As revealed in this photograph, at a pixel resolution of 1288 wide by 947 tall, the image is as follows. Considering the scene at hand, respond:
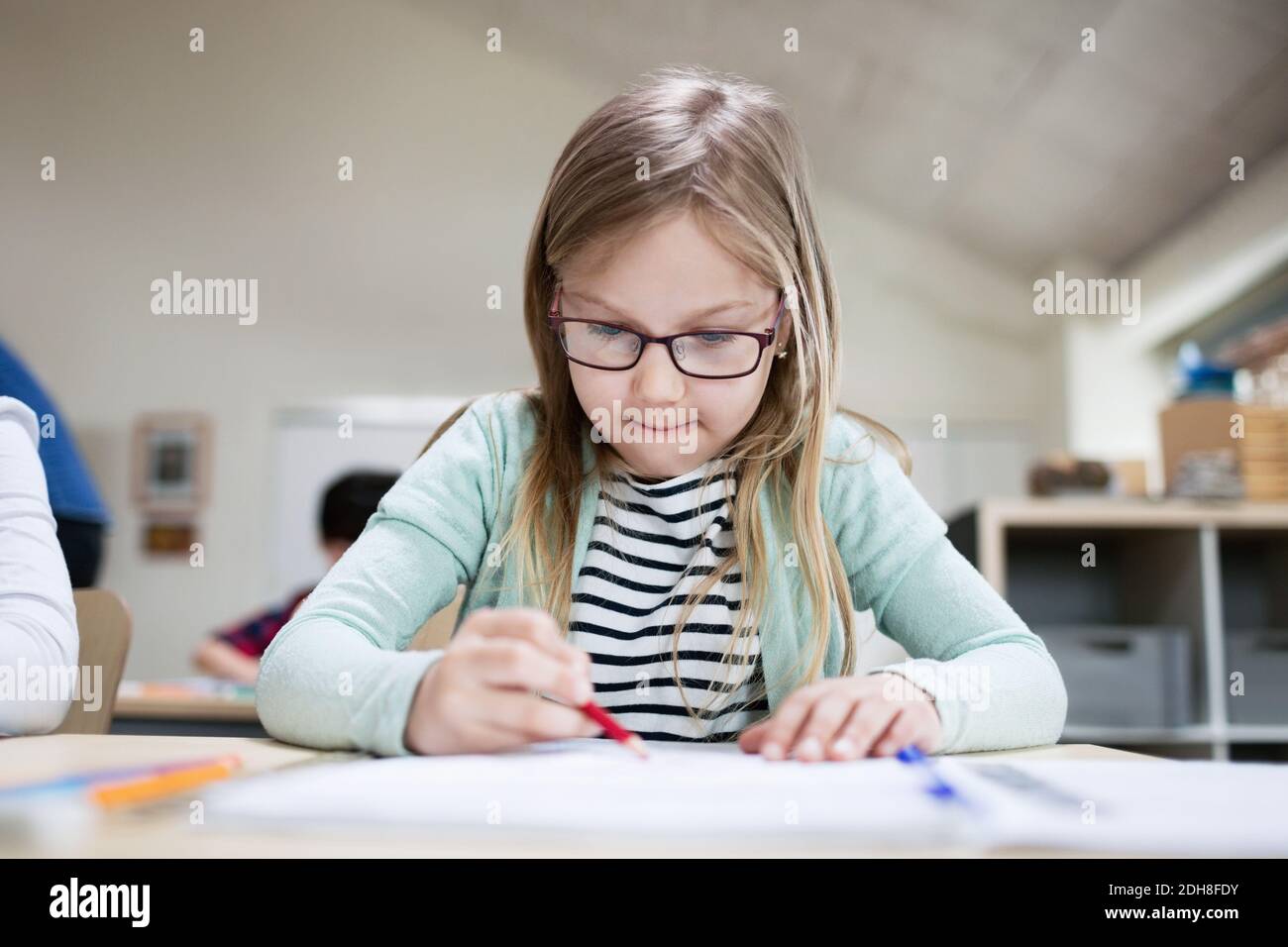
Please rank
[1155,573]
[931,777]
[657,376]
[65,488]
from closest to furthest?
[931,777]
[657,376]
[65,488]
[1155,573]

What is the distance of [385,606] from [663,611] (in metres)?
0.24

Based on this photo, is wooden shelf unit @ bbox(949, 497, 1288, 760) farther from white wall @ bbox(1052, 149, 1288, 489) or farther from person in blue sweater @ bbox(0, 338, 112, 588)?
person in blue sweater @ bbox(0, 338, 112, 588)

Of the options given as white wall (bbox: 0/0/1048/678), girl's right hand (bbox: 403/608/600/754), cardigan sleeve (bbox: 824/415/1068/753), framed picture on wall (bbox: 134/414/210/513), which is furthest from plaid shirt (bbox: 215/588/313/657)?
girl's right hand (bbox: 403/608/600/754)

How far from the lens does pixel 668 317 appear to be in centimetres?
78

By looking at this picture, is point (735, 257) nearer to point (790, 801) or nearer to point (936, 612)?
point (936, 612)

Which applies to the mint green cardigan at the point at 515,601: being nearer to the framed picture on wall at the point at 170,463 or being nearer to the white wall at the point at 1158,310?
the white wall at the point at 1158,310

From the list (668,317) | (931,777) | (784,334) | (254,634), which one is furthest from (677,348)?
(254,634)

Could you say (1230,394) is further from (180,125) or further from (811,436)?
(180,125)

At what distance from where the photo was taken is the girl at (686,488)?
79 centimetres

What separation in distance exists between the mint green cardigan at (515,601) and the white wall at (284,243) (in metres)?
3.46

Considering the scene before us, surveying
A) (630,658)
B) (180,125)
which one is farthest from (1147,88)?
(180,125)

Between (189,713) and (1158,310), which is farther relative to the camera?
(1158,310)

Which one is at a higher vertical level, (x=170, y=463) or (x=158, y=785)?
(x=170, y=463)

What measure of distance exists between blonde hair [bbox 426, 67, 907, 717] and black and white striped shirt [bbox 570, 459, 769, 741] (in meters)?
0.01
